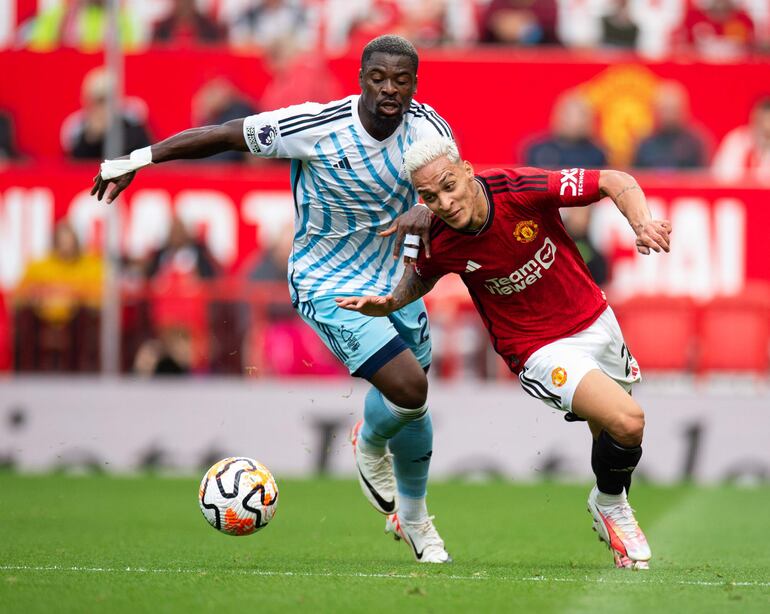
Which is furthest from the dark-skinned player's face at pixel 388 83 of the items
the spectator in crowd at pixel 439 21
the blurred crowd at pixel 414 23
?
the blurred crowd at pixel 414 23

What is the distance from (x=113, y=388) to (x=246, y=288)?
5.41 ft

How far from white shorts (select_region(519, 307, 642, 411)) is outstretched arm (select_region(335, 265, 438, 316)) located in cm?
66

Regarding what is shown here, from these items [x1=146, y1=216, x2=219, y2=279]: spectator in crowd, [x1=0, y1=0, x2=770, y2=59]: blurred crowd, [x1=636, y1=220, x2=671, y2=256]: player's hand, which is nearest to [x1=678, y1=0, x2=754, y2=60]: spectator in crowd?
[x1=0, y1=0, x2=770, y2=59]: blurred crowd

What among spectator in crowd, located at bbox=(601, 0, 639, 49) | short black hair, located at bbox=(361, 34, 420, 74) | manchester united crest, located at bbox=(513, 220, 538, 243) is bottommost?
manchester united crest, located at bbox=(513, 220, 538, 243)

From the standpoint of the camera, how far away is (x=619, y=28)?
18.0 metres

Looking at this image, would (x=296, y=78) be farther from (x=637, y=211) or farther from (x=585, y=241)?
(x=637, y=211)

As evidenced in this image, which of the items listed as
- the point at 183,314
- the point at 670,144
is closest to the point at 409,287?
the point at 183,314

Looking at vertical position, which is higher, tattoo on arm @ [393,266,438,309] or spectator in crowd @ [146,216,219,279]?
spectator in crowd @ [146,216,219,279]

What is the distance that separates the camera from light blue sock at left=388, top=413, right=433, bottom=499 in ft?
25.2

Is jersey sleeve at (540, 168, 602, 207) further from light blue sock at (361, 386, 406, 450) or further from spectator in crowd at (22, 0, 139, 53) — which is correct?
spectator in crowd at (22, 0, 139, 53)

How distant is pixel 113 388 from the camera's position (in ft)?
45.1

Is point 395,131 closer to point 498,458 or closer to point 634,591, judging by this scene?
point 634,591

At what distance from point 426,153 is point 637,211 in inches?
40.1

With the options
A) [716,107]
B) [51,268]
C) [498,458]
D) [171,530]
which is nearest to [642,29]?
[716,107]
